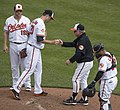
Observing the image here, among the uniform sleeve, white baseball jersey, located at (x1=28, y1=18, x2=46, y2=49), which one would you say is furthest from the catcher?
white baseball jersey, located at (x1=28, y1=18, x2=46, y2=49)

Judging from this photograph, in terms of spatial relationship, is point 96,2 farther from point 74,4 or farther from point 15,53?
point 15,53

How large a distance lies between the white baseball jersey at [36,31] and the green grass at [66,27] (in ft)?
7.10

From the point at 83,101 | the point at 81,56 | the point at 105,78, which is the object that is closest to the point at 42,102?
the point at 83,101

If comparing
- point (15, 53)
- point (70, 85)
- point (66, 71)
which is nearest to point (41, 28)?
point (15, 53)

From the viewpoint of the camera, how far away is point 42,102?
344 inches

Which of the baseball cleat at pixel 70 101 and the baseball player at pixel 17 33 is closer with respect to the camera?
the baseball cleat at pixel 70 101

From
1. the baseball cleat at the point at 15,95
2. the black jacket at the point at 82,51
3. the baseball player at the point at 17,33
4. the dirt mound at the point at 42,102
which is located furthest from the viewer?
the baseball player at the point at 17,33

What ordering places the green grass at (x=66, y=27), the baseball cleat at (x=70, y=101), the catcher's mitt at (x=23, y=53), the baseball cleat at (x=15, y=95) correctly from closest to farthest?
the baseball cleat at (x=15, y=95) < the baseball cleat at (x=70, y=101) < the catcher's mitt at (x=23, y=53) < the green grass at (x=66, y=27)

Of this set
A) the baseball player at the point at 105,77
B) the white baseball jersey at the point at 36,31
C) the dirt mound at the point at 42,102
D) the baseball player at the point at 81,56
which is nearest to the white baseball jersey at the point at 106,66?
the baseball player at the point at 105,77

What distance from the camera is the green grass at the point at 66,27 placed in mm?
11633

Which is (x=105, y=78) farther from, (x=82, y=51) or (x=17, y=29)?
(x=17, y=29)

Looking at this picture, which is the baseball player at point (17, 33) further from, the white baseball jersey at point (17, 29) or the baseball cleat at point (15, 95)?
the baseball cleat at point (15, 95)

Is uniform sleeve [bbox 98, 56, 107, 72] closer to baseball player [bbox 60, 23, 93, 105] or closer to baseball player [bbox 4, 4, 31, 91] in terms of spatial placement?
baseball player [bbox 60, 23, 93, 105]

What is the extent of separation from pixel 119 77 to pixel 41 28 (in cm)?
389
